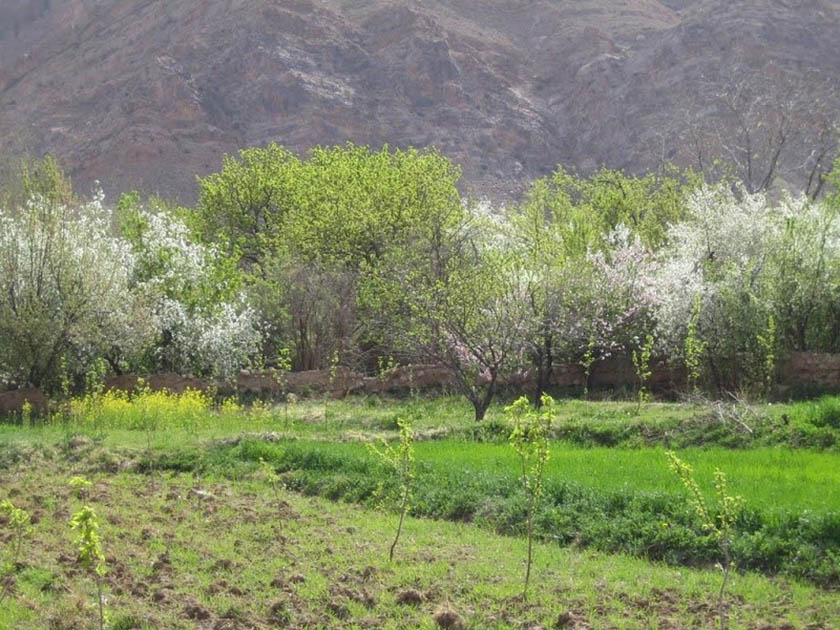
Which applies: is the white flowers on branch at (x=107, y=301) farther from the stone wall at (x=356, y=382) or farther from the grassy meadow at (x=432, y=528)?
the grassy meadow at (x=432, y=528)

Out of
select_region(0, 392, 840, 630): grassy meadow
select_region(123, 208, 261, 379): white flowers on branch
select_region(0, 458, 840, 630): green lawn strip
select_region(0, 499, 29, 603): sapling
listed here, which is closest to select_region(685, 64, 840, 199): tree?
select_region(123, 208, 261, 379): white flowers on branch

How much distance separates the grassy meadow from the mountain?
205ft

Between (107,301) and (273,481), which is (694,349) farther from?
(107,301)

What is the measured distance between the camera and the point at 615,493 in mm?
11023

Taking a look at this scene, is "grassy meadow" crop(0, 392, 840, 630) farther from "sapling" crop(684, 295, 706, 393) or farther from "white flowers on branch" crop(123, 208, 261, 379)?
"white flowers on branch" crop(123, 208, 261, 379)

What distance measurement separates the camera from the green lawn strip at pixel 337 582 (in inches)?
294

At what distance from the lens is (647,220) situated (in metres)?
35.7

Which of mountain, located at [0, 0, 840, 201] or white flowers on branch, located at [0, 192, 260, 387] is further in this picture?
mountain, located at [0, 0, 840, 201]

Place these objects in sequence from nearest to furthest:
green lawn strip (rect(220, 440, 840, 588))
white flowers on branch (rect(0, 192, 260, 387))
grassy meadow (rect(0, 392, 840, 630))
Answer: grassy meadow (rect(0, 392, 840, 630)) → green lawn strip (rect(220, 440, 840, 588)) → white flowers on branch (rect(0, 192, 260, 387))

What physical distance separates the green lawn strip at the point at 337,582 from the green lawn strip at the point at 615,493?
1.50 feet

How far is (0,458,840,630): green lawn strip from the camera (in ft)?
24.5

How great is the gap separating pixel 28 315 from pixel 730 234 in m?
20.4

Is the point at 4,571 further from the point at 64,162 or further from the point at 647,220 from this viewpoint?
the point at 64,162

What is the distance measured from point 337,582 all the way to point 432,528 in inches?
114
